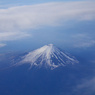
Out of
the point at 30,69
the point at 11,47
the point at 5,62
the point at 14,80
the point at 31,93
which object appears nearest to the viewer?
the point at 31,93

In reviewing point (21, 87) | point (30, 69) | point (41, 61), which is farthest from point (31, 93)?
point (41, 61)

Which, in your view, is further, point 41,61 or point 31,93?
point 41,61

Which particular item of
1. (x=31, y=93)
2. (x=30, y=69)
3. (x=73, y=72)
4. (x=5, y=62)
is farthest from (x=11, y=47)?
(x=31, y=93)

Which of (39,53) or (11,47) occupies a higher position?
(11,47)

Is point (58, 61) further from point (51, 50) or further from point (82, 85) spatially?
point (82, 85)

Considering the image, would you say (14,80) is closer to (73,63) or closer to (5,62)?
(5,62)

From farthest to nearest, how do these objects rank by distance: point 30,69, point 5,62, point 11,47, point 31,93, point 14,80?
point 11,47
point 5,62
point 30,69
point 14,80
point 31,93

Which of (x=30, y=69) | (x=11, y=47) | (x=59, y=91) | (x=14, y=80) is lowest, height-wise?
(x=59, y=91)
